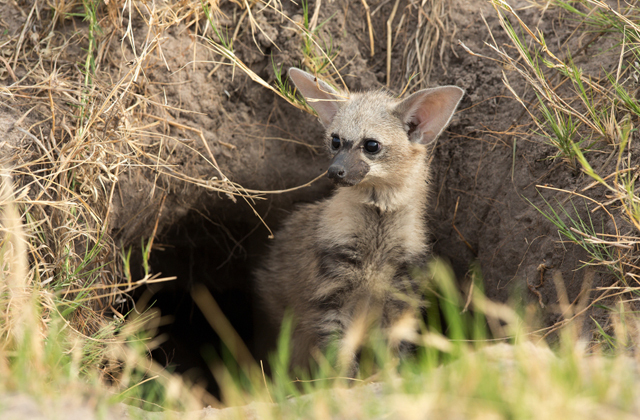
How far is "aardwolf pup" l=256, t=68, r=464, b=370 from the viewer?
10.4ft

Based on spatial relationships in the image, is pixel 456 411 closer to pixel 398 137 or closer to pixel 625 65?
pixel 398 137

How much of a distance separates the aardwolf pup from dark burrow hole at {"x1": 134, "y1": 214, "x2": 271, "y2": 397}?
5.07 ft

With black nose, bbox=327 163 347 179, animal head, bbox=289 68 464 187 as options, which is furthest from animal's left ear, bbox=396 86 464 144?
black nose, bbox=327 163 347 179

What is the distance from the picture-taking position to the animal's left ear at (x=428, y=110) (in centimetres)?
310

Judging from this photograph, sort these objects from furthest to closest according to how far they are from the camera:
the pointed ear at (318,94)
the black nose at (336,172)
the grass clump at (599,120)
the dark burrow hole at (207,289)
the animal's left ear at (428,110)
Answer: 1. the dark burrow hole at (207,289)
2. the pointed ear at (318,94)
3. the animal's left ear at (428,110)
4. the black nose at (336,172)
5. the grass clump at (599,120)

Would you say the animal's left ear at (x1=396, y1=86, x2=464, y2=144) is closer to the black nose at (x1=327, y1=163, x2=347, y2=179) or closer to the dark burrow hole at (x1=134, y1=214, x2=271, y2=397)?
the black nose at (x1=327, y1=163, x2=347, y2=179)

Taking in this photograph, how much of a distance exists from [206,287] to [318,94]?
92.7 inches

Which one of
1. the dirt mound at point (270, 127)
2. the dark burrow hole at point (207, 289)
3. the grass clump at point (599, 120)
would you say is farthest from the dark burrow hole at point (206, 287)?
the grass clump at point (599, 120)

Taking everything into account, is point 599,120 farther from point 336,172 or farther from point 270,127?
point 270,127

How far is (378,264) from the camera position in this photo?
10.5 feet

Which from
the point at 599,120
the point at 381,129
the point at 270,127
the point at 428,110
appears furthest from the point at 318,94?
the point at 599,120

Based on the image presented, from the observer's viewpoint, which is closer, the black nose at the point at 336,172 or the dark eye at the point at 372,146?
the black nose at the point at 336,172

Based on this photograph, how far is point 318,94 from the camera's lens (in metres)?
3.45

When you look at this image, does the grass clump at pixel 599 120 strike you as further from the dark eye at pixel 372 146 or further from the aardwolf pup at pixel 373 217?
the dark eye at pixel 372 146
